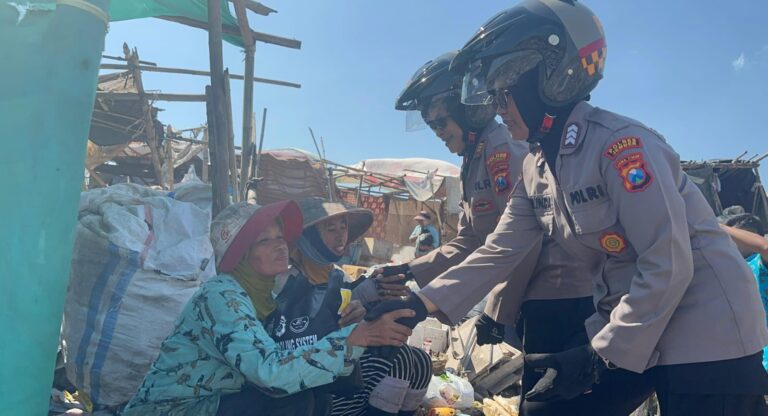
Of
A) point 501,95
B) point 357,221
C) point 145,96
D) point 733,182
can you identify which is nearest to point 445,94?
point 501,95

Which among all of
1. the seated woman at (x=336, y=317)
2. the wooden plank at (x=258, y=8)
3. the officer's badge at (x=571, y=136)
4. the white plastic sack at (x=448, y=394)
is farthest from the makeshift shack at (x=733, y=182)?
the officer's badge at (x=571, y=136)

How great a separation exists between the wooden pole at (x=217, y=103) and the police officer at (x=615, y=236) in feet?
7.44

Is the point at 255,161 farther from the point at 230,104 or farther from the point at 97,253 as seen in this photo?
the point at 97,253

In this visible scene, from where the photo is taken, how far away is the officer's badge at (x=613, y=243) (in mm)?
1639

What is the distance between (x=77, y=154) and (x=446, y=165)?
15.6 metres

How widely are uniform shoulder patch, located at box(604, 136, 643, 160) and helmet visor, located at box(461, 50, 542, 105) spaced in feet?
1.58

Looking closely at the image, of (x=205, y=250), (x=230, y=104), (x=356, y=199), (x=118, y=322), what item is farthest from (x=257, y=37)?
(x=356, y=199)

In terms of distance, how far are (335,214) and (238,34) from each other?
2.74 meters

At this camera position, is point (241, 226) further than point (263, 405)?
Yes

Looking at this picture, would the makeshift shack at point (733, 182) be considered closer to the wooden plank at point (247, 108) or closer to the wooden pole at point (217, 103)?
the wooden plank at point (247, 108)

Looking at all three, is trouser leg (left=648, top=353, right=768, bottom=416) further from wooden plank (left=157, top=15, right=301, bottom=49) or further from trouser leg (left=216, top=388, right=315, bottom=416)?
wooden plank (left=157, top=15, right=301, bottom=49)

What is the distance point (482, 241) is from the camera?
110 inches

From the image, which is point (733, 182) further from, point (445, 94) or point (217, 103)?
point (217, 103)

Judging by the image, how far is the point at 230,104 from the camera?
168 inches
